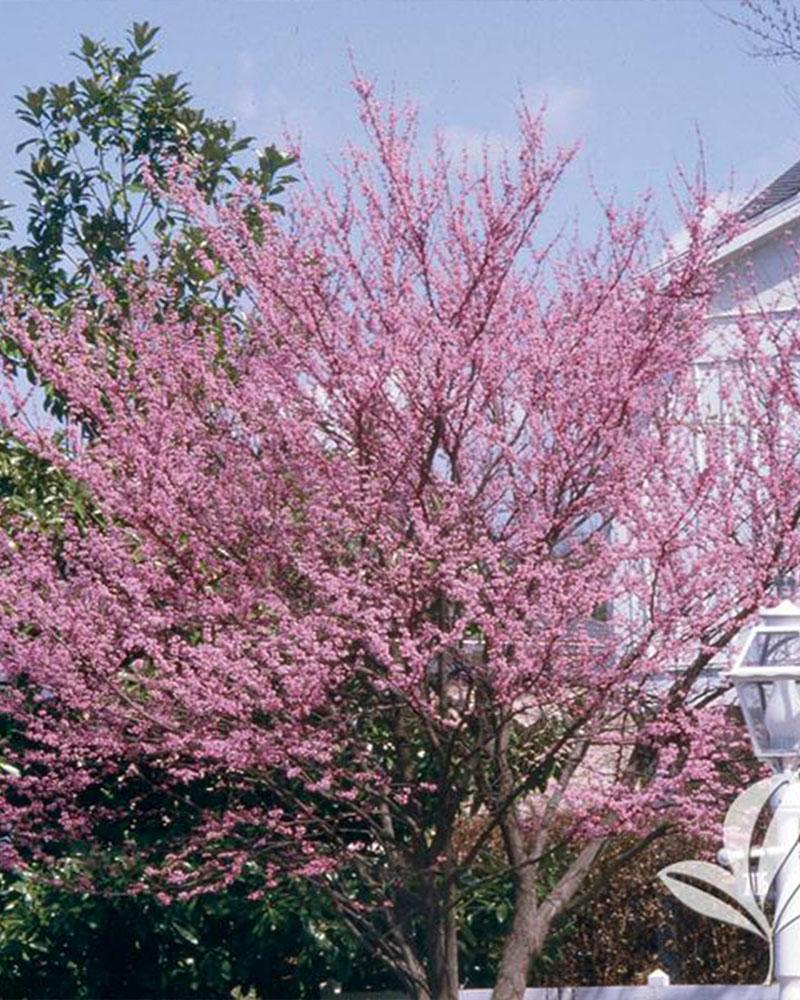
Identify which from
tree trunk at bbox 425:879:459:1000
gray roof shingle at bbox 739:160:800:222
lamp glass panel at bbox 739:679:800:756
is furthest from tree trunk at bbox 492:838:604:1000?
gray roof shingle at bbox 739:160:800:222

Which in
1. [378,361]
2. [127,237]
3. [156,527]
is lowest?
[156,527]

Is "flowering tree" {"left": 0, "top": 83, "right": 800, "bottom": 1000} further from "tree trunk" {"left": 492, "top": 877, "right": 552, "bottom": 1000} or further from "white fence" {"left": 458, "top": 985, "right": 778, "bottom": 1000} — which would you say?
"white fence" {"left": 458, "top": 985, "right": 778, "bottom": 1000}

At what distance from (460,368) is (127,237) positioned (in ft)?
16.0

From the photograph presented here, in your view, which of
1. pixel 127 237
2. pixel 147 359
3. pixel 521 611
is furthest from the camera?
pixel 127 237

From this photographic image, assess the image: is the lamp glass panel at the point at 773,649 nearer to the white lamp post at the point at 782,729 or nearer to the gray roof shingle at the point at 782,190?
the white lamp post at the point at 782,729

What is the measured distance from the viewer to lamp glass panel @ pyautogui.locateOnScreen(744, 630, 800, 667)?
6.06 m

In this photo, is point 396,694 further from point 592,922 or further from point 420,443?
point 592,922

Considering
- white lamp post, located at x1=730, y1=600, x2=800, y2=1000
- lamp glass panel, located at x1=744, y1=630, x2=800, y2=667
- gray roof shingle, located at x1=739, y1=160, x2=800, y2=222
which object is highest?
gray roof shingle, located at x1=739, y1=160, x2=800, y2=222

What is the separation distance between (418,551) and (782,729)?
10.2 feet

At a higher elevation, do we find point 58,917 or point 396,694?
point 396,694

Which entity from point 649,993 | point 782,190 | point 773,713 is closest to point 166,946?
point 649,993

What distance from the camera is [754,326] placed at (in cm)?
1051

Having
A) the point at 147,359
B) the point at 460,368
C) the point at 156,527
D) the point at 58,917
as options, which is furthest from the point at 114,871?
the point at 460,368

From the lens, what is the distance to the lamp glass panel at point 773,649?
6062 millimetres
